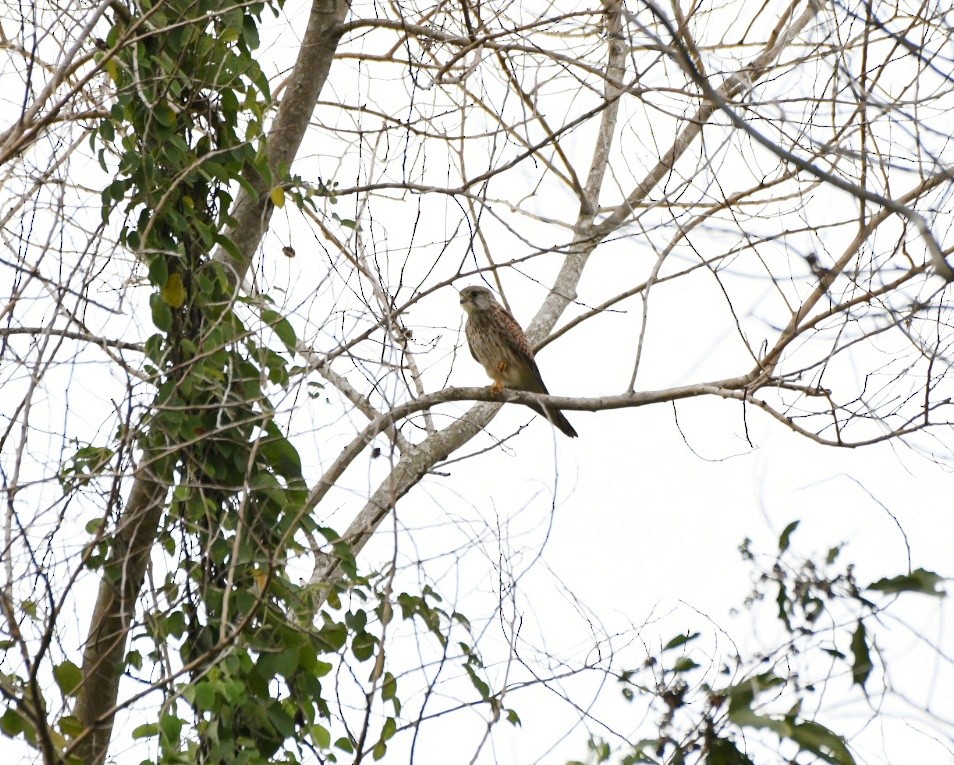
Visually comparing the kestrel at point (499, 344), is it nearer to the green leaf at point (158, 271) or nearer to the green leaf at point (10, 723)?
the green leaf at point (158, 271)

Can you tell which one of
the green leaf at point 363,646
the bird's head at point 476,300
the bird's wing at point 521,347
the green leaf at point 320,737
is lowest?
the green leaf at point 320,737

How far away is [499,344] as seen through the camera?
22.2 feet

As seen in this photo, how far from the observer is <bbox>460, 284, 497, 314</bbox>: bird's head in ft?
22.8

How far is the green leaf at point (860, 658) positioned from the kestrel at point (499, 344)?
4.42m

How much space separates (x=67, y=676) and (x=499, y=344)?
353 cm

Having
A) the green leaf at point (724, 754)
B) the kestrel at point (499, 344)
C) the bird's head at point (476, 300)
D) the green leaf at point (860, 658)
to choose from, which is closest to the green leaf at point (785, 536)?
the green leaf at point (860, 658)

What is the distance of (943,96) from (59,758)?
12.1ft

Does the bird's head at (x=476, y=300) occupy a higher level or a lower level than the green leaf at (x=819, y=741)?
higher

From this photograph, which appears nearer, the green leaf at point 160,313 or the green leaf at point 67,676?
the green leaf at point 67,676

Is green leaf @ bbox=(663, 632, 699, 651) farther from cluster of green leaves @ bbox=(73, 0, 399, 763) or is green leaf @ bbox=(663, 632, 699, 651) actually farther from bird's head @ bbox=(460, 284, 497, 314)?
bird's head @ bbox=(460, 284, 497, 314)

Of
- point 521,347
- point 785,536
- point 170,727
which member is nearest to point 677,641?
point 785,536

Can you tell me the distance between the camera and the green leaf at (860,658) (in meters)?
1.97

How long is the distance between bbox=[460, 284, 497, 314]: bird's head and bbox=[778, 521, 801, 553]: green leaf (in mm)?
4788

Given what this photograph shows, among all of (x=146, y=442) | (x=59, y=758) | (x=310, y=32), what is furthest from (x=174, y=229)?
(x=59, y=758)
